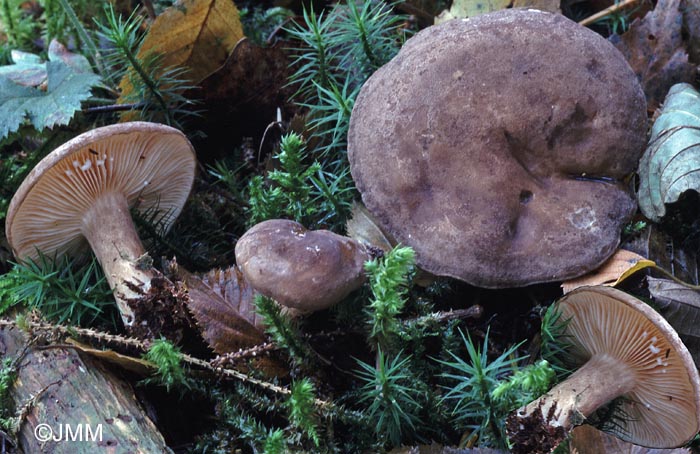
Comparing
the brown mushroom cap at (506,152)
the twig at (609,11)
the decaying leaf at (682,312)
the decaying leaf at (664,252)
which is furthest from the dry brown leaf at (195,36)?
the decaying leaf at (682,312)

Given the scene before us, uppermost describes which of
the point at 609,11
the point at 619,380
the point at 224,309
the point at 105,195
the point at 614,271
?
the point at 105,195

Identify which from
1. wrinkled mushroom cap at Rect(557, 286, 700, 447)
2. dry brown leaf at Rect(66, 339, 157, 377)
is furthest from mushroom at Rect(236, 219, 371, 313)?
wrinkled mushroom cap at Rect(557, 286, 700, 447)

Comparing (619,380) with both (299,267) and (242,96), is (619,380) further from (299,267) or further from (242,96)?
(242,96)

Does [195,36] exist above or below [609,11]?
above

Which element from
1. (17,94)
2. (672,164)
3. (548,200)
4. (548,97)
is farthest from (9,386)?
(672,164)

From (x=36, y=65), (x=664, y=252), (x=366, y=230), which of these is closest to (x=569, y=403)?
(x=664, y=252)

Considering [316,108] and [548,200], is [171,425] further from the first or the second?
[548,200]
